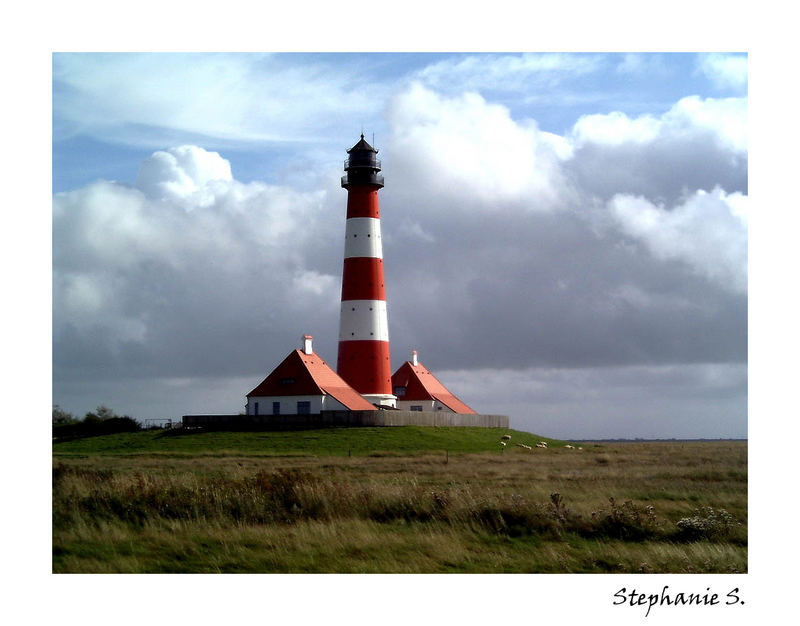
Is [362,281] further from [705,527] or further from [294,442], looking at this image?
[705,527]

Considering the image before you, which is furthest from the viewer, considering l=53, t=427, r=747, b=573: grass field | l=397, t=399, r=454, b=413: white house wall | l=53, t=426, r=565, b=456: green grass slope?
l=397, t=399, r=454, b=413: white house wall

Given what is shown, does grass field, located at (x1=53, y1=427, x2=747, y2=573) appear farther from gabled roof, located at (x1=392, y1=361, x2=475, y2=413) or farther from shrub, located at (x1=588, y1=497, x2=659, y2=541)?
gabled roof, located at (x1=392, y1=361, x2=475, y2=413)

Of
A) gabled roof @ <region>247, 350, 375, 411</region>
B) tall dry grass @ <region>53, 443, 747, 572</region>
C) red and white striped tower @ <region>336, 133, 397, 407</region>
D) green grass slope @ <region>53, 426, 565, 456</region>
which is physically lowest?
green grass slope @ <region>53, 426, 565, 456</region>

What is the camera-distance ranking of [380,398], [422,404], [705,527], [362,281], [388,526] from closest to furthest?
[705,527] < [388,526] < [362,281] < [380,398] < [422,404]

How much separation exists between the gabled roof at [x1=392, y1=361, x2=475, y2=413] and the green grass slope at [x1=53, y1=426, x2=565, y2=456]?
1249 centimetres

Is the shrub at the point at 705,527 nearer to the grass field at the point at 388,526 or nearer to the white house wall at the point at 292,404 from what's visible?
the grass field at the point at 388,526

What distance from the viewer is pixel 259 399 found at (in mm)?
56031

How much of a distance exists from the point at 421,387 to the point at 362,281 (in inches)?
548

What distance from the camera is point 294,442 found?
151 feet

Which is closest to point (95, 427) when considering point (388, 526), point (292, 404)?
point (292, 404)

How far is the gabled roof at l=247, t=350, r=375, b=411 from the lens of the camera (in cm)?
5353

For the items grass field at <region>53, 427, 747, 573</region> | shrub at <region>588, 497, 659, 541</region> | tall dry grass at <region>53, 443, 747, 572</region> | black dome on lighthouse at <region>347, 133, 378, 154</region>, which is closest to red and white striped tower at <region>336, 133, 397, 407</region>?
black dome on lighthouse at <region>347, 133, 378, 154</region>

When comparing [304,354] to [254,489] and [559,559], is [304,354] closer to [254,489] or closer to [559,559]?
[254,489]
